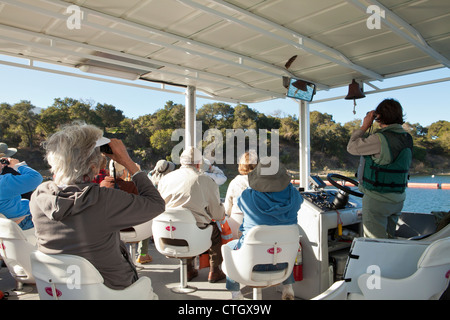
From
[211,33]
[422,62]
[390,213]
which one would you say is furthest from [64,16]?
[422,62]

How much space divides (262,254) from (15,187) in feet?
7.07

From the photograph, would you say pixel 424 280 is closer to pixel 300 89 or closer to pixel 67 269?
pixel 67 269

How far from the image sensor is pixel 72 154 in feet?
4.48

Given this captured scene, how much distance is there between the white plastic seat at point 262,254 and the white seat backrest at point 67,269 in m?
0.95

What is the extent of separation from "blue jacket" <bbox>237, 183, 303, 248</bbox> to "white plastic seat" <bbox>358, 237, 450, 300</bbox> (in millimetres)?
852

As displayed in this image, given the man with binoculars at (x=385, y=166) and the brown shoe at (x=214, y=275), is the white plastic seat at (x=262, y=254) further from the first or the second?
the brown shoe at (x=214, y=275)

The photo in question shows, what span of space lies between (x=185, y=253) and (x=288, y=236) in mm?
999

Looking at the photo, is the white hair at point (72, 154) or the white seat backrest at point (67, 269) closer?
the white seat backrest at point (67, 269)

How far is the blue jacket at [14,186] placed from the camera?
269 centimetres

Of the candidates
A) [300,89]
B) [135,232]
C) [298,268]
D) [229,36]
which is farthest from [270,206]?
[300,89]

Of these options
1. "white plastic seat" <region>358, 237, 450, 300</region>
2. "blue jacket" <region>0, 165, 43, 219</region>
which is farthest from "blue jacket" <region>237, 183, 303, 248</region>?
"blue jacket" <region>0, 165, 43, 219</region>

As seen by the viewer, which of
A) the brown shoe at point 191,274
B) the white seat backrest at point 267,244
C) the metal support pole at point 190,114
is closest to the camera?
the white seat backrest at point 267,244

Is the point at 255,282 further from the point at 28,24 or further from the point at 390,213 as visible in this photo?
the point at 28,24

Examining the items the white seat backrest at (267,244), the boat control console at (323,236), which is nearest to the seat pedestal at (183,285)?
the boat control console at (323,236)
